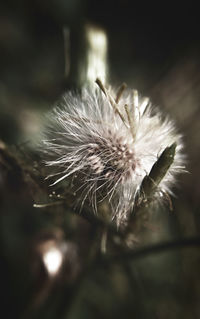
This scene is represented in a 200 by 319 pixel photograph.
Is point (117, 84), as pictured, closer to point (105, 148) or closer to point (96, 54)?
point (96, 54)

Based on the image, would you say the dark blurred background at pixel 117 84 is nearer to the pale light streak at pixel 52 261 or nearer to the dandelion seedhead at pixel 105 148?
the pale light streak at pixel 52 261

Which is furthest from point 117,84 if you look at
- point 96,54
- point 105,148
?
point 105,148

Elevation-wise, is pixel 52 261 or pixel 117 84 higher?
pixel 117 84

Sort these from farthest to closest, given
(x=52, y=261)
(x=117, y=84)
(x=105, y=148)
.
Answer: (x=117, y=84), (x=52, y=261), (x=105, y=148)

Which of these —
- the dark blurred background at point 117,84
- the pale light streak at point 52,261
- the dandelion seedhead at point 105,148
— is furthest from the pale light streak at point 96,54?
the pale light streak at point 52,261

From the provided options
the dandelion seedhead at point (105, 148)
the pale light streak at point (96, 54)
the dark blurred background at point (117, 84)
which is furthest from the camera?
the dark blurred background at point (117, 84)

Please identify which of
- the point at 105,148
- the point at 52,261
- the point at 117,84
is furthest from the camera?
the point at 117,84

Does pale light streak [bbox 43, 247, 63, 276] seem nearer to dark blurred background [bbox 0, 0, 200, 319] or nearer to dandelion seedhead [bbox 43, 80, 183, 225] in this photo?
dark blurred background [bbox 0, 0, 200, 319]

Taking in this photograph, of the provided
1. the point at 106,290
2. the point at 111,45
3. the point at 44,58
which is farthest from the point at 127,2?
the point at 106,290

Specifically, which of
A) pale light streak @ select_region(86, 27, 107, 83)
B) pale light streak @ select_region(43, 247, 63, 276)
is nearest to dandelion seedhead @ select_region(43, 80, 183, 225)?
pale light streak @ select_region(86, 27, 107, 83)
